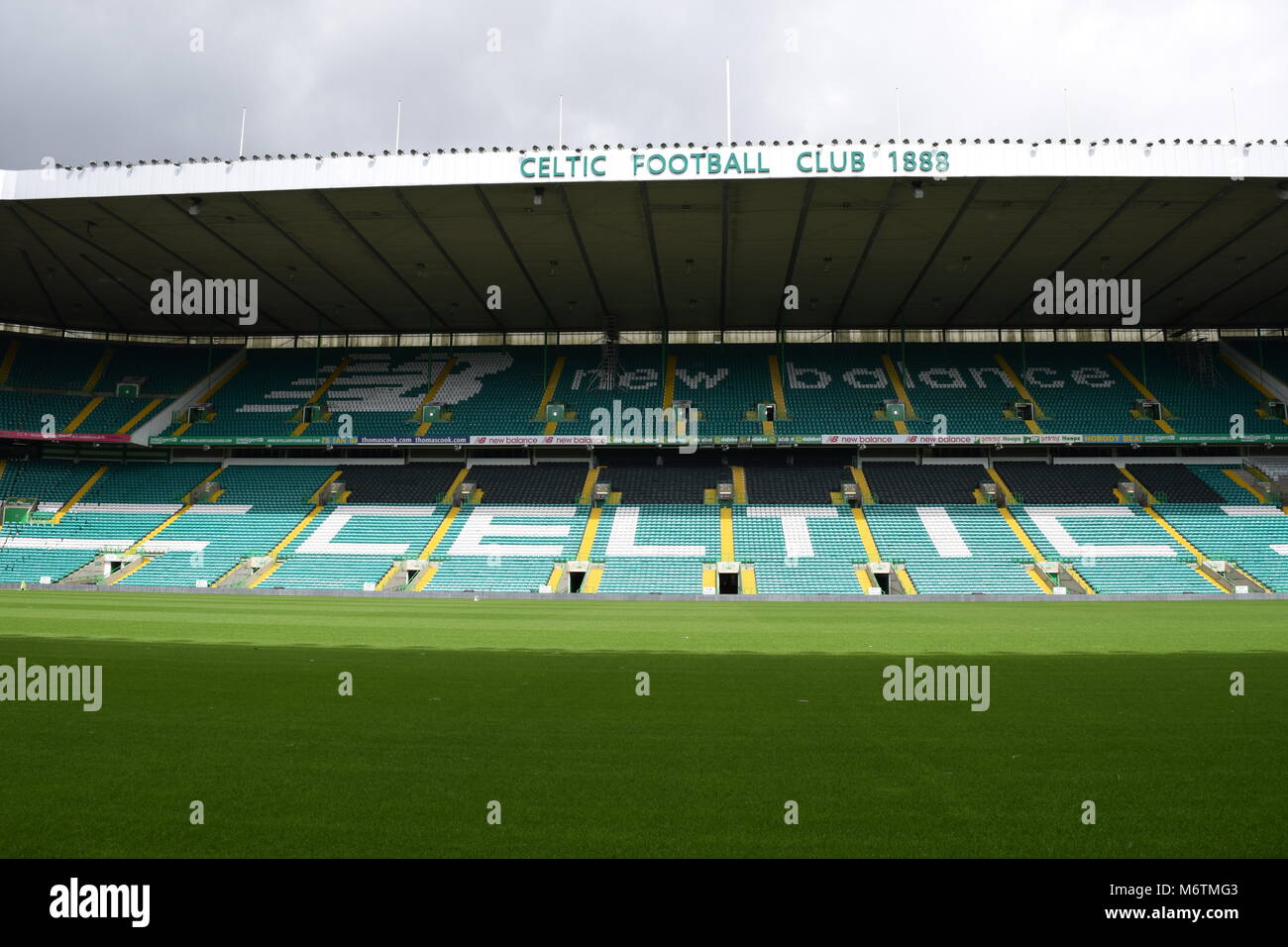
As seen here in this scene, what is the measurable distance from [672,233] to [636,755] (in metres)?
27.0

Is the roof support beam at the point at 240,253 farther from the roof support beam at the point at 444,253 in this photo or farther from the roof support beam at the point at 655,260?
the roof support beam at the point at 655,260

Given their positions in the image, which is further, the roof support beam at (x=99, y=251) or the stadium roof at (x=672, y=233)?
the roof support beam at (x=99, y=251)

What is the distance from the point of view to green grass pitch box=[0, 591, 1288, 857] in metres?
3.91

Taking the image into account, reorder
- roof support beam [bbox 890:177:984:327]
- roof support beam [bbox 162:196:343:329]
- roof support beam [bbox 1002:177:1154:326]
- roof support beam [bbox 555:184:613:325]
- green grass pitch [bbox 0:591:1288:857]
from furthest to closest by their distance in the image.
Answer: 1. roof support beam [bbox 162:196:343:329]
2. roof support beam [bbox 555:184:613:325]
3. roof support beam [bbox 890:177:984:327]
4. roof support beam [bbox 1002:177:1154:326]
5. green grass pitch [bbox 0:591:1288:857]

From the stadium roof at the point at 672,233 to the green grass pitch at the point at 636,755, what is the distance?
59.8 feet

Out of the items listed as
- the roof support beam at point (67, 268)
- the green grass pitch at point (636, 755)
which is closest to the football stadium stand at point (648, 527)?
the roof support beam at point (67, 268)

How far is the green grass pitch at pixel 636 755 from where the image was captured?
3.91 m

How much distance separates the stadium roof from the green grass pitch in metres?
18.2

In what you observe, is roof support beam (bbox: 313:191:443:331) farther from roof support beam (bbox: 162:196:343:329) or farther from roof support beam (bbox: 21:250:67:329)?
roof support beam (bbox: 21:250:67:329)

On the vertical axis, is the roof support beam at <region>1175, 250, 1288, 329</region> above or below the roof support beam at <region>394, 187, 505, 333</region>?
below

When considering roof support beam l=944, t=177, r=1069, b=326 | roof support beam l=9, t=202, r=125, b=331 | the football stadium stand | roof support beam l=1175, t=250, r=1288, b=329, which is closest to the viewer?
roof support beam l=944, t=177, r=1069, b=326

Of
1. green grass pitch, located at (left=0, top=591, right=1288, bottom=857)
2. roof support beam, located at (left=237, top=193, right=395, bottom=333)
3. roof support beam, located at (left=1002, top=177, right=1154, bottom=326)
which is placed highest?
roof support beam, located at (left=237, top=193, right=395, bottom=333)

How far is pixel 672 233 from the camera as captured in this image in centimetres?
3023

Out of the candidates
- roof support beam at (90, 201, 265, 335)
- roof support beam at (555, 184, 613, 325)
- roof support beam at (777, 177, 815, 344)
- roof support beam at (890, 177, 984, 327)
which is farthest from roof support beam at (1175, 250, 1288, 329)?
roof support beam at (90, 201, 265, 335)
